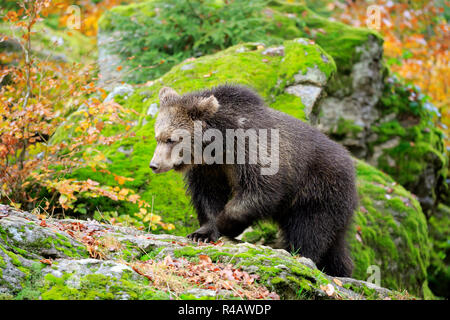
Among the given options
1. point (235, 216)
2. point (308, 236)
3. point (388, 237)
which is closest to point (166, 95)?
point (235, 216)

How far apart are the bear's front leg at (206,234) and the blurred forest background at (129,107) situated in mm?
548

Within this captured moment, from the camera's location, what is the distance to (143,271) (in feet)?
13.0

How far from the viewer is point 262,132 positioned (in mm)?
5742

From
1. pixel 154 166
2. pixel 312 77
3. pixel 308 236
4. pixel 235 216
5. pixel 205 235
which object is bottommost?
pixel 308 236

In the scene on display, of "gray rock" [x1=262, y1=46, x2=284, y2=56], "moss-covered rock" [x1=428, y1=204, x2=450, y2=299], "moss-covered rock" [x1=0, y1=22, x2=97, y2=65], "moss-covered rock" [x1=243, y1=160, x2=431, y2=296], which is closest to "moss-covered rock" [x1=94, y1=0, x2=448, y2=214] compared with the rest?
"moss-covered rock" [x1=428, y1=204, x2=450, y2=299]

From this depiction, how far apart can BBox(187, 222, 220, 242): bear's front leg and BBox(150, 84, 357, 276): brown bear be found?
0.01 meters

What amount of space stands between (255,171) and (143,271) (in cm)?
204

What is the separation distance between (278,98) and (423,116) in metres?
4.88

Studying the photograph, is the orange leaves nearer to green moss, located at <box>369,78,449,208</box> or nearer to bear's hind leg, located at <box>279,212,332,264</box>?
bear's hind leg, located at <box>279,212,332,264</box>

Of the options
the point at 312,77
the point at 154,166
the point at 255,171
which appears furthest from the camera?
the point at 312,77

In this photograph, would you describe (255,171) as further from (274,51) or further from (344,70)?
(344,70)

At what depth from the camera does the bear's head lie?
5527 millimetres

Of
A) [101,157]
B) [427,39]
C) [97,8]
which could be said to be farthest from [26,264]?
[427,39]
